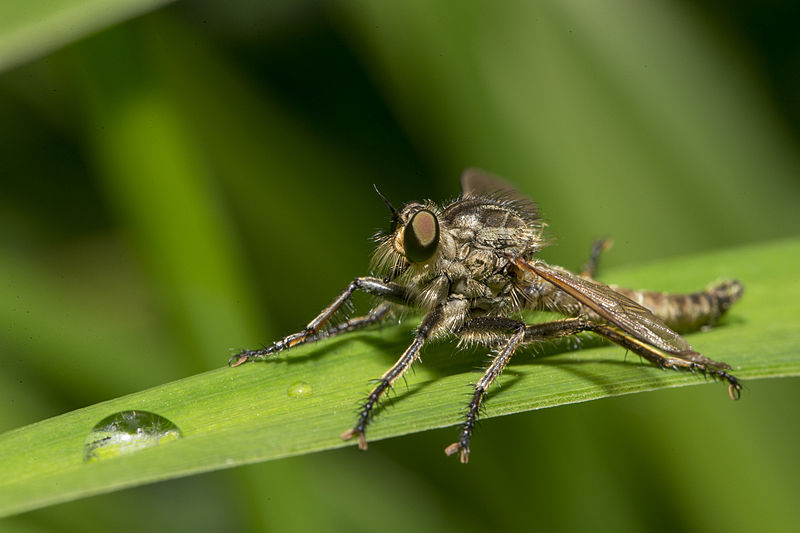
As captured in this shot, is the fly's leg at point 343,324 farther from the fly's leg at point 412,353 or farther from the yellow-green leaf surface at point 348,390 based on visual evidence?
the fly's leg at point 412,353

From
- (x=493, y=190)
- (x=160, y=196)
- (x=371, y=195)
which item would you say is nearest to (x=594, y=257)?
(x=493, y=190)

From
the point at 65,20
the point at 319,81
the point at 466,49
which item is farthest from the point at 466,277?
the point at 319,81

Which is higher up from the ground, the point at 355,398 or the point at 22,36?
A: the point at 22,36

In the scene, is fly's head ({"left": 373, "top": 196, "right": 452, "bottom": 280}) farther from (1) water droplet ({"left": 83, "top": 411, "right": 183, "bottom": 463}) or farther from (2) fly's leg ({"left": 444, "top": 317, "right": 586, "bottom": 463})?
(1) water droplet ({"left": 83, "top": 411, "right": 183, "bottom": 463})

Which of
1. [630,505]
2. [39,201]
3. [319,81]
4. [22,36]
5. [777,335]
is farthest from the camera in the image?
[319,81]

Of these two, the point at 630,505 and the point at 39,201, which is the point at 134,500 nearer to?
the point at 39,201

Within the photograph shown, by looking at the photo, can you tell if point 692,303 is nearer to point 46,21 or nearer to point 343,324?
point 343,324
